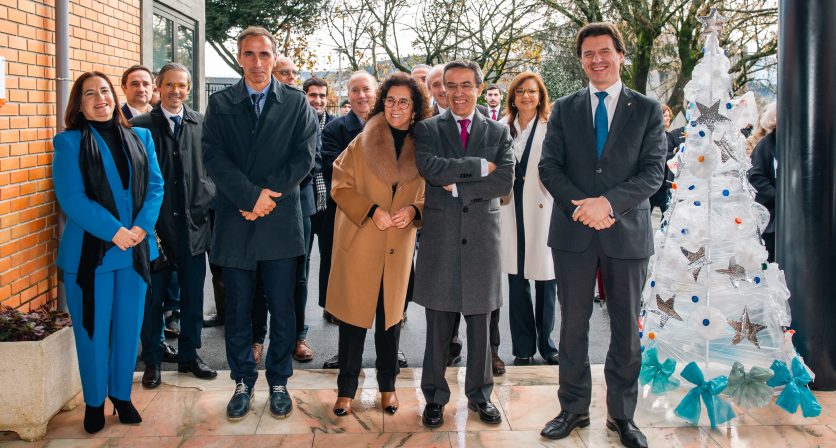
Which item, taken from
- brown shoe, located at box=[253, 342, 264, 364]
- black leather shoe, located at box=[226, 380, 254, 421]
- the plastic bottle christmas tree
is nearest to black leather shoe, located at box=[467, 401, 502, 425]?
the plastic bottle christmas tree

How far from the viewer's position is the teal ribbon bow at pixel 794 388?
421 centimetres

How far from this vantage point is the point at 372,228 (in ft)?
13.5

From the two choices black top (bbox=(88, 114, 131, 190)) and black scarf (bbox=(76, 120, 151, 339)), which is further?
black top (bbox=(88, 114, 131, 190))

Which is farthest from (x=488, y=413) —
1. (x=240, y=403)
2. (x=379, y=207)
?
(x=240, y=403)

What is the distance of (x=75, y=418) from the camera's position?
422 cm

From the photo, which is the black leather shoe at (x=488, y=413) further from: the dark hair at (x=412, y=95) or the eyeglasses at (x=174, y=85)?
the eyeglasses at (x=174, y=85)

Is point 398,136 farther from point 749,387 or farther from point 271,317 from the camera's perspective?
point 749,387

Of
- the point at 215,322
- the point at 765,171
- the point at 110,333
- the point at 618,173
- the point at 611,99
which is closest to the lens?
the point at 618,173

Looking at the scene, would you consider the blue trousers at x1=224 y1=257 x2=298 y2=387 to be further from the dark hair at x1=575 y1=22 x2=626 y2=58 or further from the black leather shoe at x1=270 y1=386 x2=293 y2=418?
the dark hair at x1=575 y1=22 x2=626 y2=58

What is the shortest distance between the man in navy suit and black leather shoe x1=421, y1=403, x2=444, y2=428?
1.91 feet

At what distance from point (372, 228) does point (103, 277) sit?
1499mm

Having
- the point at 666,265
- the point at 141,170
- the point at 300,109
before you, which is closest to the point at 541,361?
the point at 666,265

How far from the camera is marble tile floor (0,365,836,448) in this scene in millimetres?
3908

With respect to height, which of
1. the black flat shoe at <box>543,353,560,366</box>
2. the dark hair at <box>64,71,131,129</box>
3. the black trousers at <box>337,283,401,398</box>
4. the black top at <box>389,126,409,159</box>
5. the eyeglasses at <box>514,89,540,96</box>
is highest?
the eyeglasses at <box>514,89,540,96</box>
